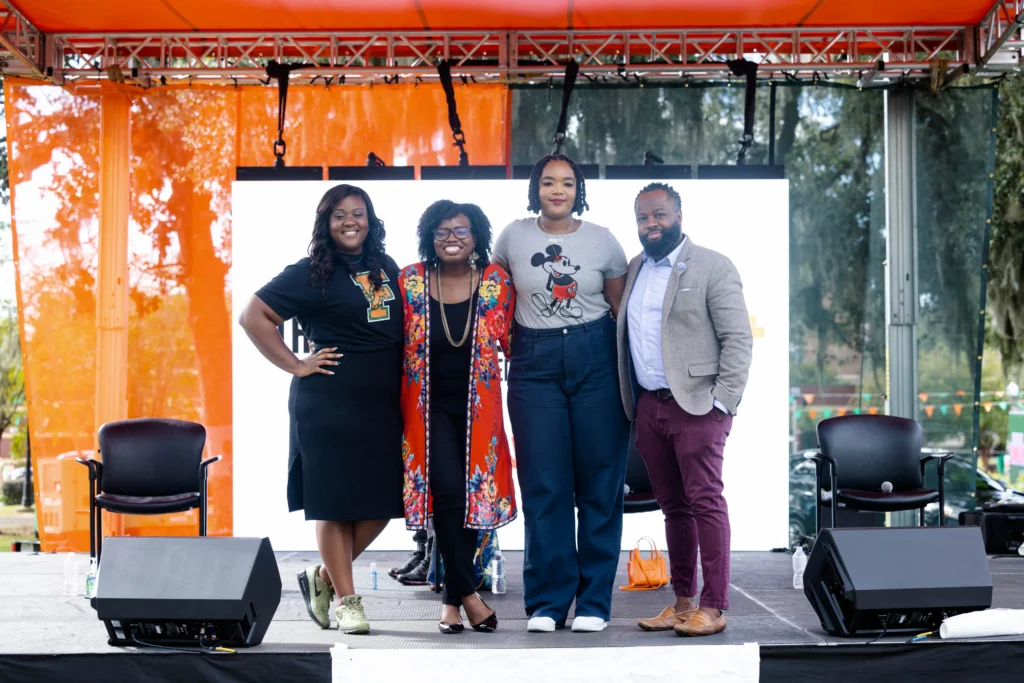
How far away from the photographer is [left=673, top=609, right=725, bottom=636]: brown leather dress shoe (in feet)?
11.1

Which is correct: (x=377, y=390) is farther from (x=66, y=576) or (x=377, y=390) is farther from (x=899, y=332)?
(x=899, y=332)

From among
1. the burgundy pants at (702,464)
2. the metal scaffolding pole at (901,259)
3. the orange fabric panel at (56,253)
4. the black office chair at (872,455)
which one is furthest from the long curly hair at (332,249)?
the metal scaffolding pole at (901,259)

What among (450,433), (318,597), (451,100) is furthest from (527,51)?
(318,597)

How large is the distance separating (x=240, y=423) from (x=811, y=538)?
3091mm

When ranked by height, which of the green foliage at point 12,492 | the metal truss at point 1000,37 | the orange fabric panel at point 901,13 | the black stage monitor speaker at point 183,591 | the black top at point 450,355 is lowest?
the green foliage at point 12,492

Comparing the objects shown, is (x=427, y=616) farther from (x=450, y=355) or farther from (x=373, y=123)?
(x=373, y=123)

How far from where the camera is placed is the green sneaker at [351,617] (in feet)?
11.3

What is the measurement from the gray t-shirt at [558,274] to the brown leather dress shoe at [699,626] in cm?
103

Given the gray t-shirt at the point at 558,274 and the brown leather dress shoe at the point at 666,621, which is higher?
the gray t-shirt at the point at 558,274

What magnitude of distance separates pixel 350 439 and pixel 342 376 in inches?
8.2

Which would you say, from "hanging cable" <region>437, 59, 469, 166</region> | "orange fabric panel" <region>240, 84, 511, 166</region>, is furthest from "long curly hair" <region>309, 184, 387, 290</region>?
"orange fabric panel" <region>240, 84, 511, 166</region>

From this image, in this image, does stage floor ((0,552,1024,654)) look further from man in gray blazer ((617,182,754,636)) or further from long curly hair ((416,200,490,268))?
long curly hair ((416,200,490,268))

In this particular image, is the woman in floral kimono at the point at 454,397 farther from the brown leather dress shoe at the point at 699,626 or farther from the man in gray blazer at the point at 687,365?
the brown leather dress shoe at the point at 699,626

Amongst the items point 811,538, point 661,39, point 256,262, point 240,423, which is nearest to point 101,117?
point 256,262
